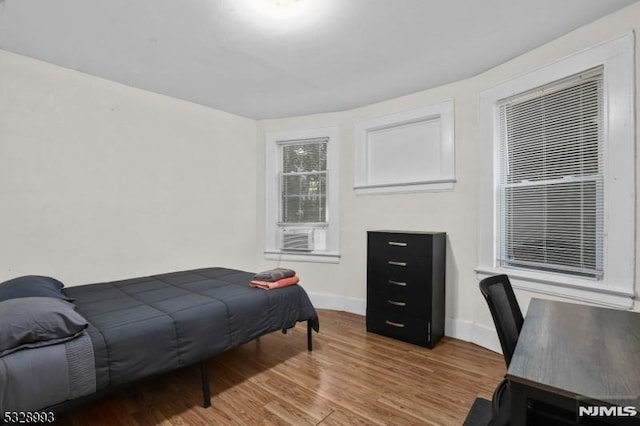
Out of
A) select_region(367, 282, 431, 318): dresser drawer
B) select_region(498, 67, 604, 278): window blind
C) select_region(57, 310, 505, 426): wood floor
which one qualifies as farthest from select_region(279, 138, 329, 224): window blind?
select_region(498, 67, 604, 278): window blind

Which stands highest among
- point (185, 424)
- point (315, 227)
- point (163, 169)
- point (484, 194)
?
point (163, 169)

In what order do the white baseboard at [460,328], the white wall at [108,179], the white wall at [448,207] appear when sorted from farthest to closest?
the white baseboard at [460,328], the white wall at [108,179], the white wall at [448,207]

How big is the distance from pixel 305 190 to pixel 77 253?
2.51 meters

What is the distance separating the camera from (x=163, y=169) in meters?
3.33

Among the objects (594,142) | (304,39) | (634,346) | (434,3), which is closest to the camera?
(634,346)

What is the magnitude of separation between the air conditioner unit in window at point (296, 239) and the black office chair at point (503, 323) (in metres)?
2.70

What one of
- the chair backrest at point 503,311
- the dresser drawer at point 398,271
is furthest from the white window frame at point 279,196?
the chair backrest at point 503,311

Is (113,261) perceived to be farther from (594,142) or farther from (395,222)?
(594,142)

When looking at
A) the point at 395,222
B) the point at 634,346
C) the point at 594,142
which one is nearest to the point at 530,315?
the point at 634,346

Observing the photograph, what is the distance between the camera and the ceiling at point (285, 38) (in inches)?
74.9

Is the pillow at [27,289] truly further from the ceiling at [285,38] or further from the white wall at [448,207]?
the white wall at [448,207]

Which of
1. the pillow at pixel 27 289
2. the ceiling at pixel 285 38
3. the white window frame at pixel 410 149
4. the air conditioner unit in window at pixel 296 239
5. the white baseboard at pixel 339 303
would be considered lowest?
the white baseboard at pixel 339 303

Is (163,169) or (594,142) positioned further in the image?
(163,169)

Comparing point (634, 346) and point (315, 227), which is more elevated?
point (315, 227)
